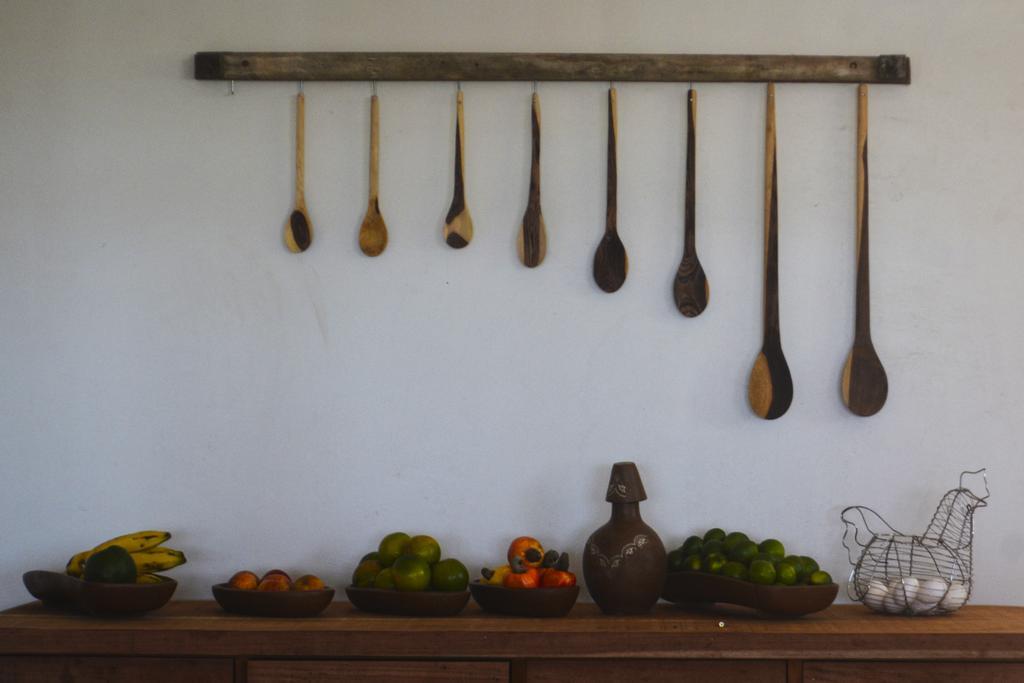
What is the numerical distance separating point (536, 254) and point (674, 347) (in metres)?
0.41

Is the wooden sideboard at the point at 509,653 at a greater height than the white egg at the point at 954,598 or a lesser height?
lesser

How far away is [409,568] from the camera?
227cm

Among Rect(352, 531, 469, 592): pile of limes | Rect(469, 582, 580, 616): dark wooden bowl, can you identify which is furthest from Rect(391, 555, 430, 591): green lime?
Rect(469, 582, 580, 616): dark wooden bowl

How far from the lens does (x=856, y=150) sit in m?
2.56

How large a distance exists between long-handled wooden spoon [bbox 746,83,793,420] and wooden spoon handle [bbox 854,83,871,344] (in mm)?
199

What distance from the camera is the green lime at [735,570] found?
7.42 ft

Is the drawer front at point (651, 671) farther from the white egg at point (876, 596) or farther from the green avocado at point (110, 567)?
the green avocado at point (110, 567)

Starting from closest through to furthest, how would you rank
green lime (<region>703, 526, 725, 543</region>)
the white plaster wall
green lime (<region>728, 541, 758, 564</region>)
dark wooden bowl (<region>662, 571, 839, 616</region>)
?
dark wooden bowl (<region>662, 571, 839, 616</region>)
green lime (<region>728, 541, 758, 564</region>)
green lime (<region>703, 526, 725, 543</region>)
the white plaster wall

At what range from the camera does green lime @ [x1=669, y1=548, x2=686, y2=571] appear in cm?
238

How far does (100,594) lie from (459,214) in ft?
3.89

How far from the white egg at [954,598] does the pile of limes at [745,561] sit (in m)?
0.27

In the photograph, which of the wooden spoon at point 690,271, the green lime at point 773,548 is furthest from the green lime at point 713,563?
the wooden spoon at point 690,271

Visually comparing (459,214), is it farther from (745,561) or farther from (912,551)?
(912,551)

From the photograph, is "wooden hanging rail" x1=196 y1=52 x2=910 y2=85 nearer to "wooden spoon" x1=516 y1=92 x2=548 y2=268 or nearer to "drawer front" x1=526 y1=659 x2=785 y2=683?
"wooden spoon" x1=516 y1=92 x2=548 y2=268
